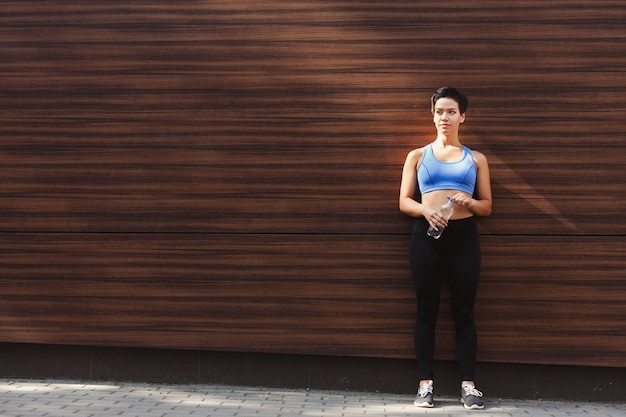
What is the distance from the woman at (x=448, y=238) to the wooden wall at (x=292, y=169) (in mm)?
167

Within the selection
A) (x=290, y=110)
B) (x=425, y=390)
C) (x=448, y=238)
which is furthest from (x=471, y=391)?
(x=290, y=110)

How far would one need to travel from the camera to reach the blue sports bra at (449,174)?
16.0 feet

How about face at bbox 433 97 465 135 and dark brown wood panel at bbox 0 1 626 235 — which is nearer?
face at bbox 433 97 465 135

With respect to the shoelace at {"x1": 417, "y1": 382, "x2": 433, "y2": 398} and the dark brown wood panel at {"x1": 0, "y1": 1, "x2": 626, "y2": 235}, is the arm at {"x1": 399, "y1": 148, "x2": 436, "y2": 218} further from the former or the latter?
the shoelace at {"x1": 417, "y1": 382, "x2": 433, "y2": 398}

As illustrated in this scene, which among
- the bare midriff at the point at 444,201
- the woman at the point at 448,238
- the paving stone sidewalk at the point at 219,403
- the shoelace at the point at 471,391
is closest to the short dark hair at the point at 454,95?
the woman at the point at 448,238

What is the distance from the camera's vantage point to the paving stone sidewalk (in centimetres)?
451

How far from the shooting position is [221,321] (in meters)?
5.23

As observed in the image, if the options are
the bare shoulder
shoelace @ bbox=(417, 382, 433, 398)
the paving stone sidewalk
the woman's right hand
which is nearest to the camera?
the paving stone sidewalk

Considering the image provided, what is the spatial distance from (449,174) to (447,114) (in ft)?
1.10

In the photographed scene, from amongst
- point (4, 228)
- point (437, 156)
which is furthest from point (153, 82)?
point (437, 156)

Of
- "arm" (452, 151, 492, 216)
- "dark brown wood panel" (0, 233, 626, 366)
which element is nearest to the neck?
"arm" (452, 151, 492, 216)

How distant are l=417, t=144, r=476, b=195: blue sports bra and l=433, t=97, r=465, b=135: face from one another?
0.17 metres

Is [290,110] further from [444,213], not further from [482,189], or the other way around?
[482,189]

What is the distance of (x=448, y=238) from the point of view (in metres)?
4.91
